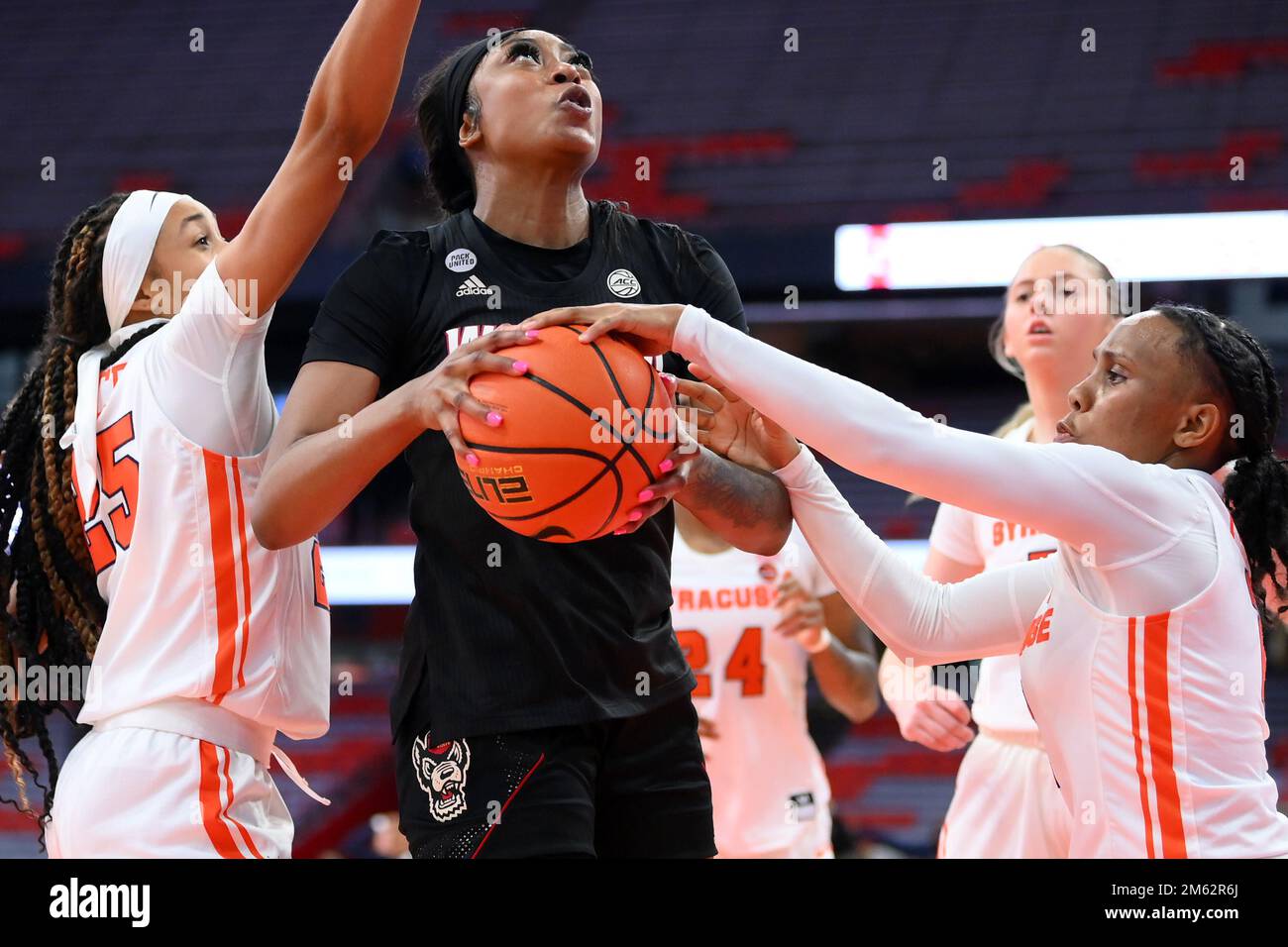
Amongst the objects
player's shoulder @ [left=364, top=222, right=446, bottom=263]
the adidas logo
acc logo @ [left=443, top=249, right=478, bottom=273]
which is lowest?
the adidas logo

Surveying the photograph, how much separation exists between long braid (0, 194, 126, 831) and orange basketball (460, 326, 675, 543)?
42.1 inches

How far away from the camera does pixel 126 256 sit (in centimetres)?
297

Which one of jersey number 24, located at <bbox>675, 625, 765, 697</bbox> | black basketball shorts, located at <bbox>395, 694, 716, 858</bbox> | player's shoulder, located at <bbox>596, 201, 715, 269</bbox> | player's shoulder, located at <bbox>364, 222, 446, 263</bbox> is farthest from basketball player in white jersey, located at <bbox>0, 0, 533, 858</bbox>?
jersey number 24, located at <bbox>675, 625, 765, 697</bbox>

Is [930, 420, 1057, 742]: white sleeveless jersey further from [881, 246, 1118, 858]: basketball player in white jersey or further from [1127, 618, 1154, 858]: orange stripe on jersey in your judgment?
[1127, 618, 1154, 858]: orange stripe on jersey

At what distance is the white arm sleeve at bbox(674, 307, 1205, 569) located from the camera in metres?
2.39

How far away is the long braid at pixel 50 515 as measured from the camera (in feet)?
9.68

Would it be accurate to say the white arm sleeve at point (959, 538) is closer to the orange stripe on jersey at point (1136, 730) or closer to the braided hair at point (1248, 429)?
the braided hair at point (1248, 429)

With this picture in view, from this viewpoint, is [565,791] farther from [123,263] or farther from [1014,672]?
[1014,672]

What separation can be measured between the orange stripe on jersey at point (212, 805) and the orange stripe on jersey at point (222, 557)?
10cm

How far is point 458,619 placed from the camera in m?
2.49

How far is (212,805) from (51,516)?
750 mm
